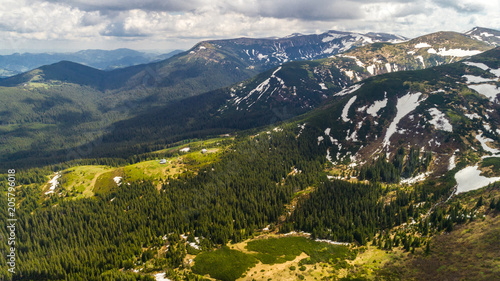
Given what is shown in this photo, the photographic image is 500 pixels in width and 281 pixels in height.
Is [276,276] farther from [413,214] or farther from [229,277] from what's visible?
[413,214]

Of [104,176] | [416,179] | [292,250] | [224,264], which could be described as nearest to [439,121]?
[416,179]

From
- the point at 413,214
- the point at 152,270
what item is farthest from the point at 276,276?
the point at 413,214

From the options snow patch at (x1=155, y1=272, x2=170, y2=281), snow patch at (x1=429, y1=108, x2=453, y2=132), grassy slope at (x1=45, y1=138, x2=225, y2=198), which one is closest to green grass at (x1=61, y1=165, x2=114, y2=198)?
grassy slope at (x1=45, y1=138, x2=225, y2=198)

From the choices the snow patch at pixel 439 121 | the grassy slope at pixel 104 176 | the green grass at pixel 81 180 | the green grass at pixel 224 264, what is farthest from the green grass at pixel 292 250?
the snow patch at pixel 439 121

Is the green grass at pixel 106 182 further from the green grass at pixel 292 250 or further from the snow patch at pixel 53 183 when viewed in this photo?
the green grass at pixel 292 250

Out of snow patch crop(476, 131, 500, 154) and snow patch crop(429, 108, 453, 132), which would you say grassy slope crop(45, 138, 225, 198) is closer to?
snow patch crop(429, 108, 453, 132)
